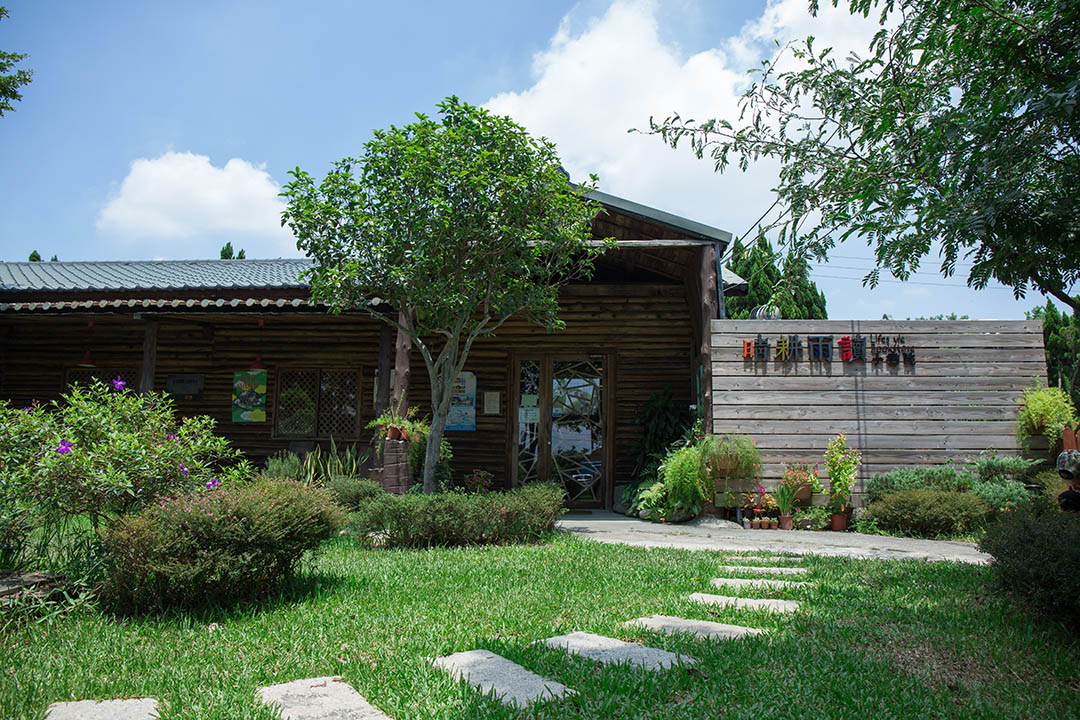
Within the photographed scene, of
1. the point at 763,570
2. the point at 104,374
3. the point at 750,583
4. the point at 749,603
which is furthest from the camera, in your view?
the point at 104,374

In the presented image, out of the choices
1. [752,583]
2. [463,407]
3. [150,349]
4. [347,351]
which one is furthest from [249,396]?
[752,583]

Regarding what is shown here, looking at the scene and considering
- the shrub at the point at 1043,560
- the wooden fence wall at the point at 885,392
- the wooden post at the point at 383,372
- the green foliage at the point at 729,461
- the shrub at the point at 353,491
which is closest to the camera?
the shrub at the point at 1043,560

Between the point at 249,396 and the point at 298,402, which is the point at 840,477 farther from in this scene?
the point at 249,396

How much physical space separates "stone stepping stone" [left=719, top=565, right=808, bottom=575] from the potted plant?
3774mm

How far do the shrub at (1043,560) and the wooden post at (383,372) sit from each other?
318 inches

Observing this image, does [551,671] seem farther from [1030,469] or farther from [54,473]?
[1030,469]

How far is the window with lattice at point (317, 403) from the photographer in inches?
504

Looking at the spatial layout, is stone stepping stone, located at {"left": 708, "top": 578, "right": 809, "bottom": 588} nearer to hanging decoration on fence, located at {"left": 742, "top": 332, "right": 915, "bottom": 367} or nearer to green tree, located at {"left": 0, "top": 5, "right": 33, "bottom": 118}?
hanging decoration on fence, located at {"left": 742, "top": 332, "right": 915, "bottom": 367}

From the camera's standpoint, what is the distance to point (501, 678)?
2818 millimetres

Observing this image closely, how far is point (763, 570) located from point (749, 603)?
131cm

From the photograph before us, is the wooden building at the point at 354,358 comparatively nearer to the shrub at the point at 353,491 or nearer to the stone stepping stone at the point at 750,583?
the shrub at the point at 353,491

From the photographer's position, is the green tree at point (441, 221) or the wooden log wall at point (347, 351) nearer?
the green tree at point (441, 221)

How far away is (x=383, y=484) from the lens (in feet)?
28.9

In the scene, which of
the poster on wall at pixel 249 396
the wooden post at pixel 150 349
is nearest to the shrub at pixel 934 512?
the poster on wall at pixel 249 396
